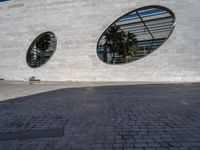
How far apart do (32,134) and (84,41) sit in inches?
507

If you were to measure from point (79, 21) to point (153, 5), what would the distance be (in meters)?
5.96

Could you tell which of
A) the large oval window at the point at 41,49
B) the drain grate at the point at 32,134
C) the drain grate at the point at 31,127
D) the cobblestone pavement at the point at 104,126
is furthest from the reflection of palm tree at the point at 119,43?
the drain grate at the point at 32,134

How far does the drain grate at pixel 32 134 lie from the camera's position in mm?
4074

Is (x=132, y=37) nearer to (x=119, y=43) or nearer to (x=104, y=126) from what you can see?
(x=119, y=43)

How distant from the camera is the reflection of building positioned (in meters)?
14.9

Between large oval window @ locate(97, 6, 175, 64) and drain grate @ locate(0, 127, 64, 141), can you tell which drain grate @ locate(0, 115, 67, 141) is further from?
large oval window @ locate(97, 6, 175, 64)

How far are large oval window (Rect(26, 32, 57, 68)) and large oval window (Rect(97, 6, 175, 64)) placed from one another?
4327 mm

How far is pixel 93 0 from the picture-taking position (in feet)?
53.9

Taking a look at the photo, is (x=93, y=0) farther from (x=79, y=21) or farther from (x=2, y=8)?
(x=2, y=8)

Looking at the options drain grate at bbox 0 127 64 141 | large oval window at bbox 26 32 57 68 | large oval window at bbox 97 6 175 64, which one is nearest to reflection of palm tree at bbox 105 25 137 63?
large oval window at bbox 97 6 175 64

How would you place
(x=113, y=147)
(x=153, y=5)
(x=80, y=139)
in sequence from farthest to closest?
1. (x=153, y=5)
2. (x=80, y=139)
3. (x=113, y=147)

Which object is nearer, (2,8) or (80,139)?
(80,139)

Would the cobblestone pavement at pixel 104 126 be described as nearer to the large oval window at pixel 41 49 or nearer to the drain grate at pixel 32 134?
the drain grate at pixel 32 134

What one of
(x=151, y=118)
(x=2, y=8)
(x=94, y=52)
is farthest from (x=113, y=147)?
(x=2, y=8)
